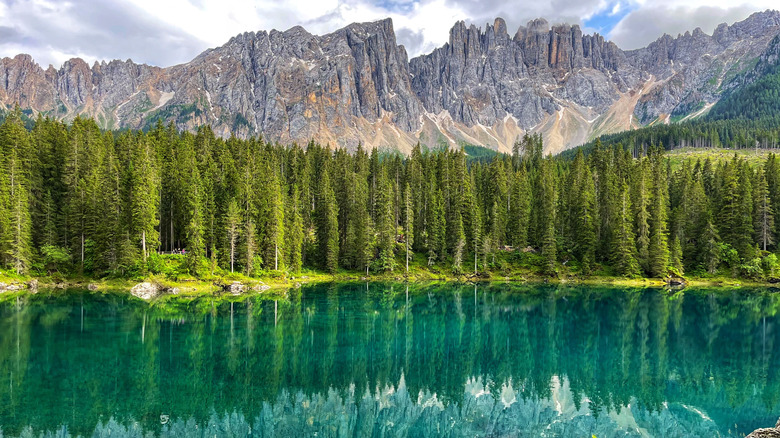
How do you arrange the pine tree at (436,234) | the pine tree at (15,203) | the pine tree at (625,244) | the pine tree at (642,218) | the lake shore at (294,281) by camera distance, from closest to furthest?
1. the pine tree at (15,203)
2. the lake shore at (294,281)
3. the pine tree at (625,244)
4. the pine tree at (642,218)
5. the pine tree at (436,234)

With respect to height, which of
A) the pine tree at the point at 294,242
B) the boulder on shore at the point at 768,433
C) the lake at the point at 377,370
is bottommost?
the lake at the point at 377,370

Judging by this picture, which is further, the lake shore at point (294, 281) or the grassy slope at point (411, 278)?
the grassy slope at point (411, 278)

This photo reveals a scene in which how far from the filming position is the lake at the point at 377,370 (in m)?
21.3

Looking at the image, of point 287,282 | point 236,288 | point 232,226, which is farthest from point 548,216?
point 236,288

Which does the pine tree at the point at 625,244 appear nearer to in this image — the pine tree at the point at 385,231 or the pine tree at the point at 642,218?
the pine tree at the point at 642,218

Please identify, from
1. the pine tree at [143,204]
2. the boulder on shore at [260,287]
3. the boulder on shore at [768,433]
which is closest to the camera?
the boulder on shore at [768,433]

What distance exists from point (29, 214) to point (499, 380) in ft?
214

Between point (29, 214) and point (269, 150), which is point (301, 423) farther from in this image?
point (269, 150)

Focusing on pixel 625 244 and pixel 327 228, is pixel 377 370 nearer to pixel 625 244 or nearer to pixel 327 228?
pixel 327 228

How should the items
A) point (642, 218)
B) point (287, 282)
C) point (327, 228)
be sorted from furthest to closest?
point (327, 228), point (642, 218), point (287, 282)

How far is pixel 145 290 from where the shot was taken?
59.7 meters

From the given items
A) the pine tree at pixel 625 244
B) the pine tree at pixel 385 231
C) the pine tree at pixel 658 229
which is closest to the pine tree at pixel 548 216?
the pine tree at pixel 625 244

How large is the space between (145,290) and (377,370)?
41407 millimetres

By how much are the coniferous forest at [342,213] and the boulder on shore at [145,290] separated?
4075mm
